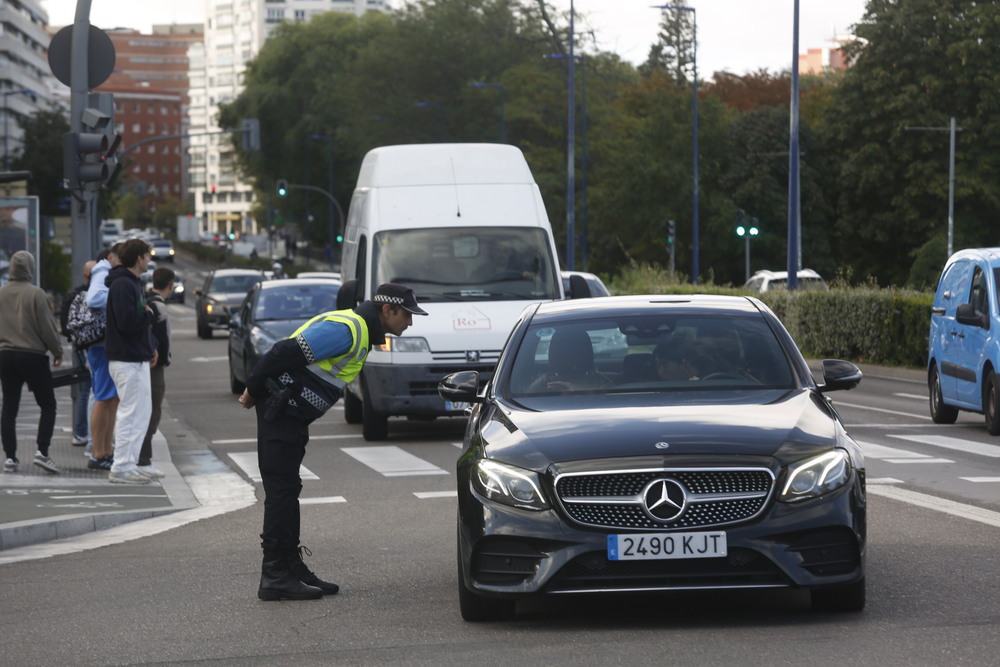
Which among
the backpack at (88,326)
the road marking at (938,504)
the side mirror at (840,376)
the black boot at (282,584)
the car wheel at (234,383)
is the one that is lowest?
the car wheel at (234,383)

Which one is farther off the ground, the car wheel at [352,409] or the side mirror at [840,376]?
the side mirror at [840,376]

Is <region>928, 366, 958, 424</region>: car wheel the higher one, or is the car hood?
the car hood

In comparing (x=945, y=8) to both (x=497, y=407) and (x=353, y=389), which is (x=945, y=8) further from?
(x=497, y=407)

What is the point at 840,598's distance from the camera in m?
7.49

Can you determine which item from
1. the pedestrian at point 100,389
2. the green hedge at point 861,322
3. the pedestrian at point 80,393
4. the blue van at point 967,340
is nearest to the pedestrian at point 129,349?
the pedestrian at point 100,389

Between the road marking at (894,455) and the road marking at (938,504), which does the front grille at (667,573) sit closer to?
the road marking at (938,504)

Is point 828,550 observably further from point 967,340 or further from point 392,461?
point 967,340

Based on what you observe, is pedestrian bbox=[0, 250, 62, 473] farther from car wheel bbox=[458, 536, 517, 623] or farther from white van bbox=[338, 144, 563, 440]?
car wheel bbox=[458, 536, 517, 623]

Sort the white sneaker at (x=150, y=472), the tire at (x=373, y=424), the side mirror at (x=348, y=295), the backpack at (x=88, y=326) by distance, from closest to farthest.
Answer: the white sneaker at (x=150, y=472) → the backpack at (x=88, y=326) → the tire at (x=373, y=424) → the side mirror at (x=348, y=295)

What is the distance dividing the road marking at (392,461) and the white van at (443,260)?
0.66m

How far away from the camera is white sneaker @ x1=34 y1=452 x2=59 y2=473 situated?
570 inches

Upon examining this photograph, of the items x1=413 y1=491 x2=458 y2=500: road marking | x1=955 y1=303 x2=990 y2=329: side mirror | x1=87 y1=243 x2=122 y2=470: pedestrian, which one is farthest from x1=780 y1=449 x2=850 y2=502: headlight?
x1=955 y1=303 x2=990 y2=329: side mirror

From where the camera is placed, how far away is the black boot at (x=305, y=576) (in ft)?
27.8

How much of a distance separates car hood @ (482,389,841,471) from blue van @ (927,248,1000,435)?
9.75 meters
